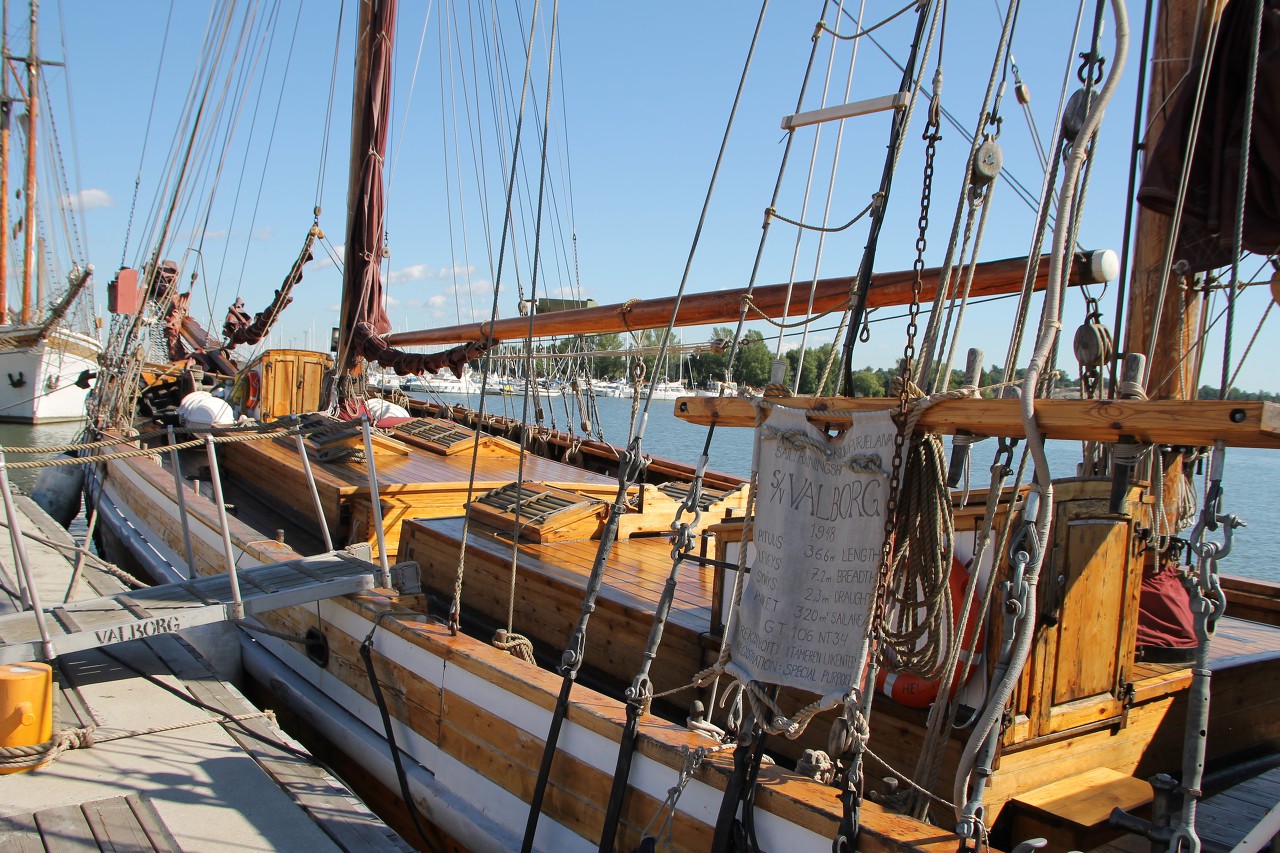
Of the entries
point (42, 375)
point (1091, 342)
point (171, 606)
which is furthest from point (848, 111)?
point (42, 375)

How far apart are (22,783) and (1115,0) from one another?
17.5ft

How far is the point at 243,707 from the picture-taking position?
16.5 ft

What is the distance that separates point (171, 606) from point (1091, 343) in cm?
461

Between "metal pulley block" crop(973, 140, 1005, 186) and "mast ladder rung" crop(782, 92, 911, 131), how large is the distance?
33 centimetres

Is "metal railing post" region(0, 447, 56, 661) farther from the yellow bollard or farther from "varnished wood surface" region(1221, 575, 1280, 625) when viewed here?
"varnished wood surface" region(1221, 575, 1280, 625)

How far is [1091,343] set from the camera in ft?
11.0

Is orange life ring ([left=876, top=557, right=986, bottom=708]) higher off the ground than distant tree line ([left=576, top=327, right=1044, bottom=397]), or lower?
lower

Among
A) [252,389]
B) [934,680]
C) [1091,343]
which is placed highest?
[1091,343]

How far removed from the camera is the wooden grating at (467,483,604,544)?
562cm

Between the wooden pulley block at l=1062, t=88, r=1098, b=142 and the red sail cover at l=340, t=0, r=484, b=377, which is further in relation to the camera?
the red sail cover at l=340, t=0, r=484, b=377

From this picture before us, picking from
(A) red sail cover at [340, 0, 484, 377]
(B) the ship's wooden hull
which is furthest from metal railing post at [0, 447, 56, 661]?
(A) red sail cover at [340, 0, 484, 377]

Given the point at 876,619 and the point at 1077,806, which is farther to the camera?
the point at 1077,806

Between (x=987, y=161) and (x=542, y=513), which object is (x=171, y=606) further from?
(x=987, y=161)

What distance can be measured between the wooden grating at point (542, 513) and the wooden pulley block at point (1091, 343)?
11.0 ft
